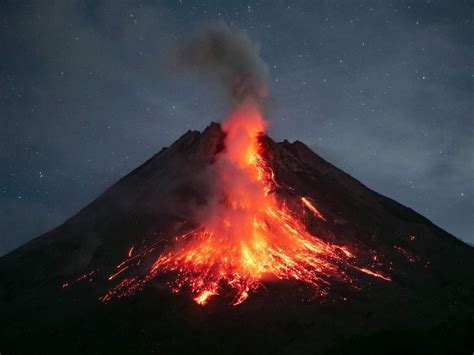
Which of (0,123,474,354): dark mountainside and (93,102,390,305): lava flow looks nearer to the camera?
(0,123,474,354): dark mountainside

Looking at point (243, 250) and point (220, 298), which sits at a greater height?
point (243, 250)

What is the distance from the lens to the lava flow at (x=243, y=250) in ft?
153

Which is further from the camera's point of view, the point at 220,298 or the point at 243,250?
the point at 243,250

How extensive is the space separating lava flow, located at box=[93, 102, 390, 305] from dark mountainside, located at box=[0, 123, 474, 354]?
194cm

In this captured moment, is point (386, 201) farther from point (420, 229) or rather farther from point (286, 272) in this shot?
point (286, 272)

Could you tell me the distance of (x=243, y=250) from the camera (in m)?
53.7

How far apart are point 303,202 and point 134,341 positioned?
38.2m

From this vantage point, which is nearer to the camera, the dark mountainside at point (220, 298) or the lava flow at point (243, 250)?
the dark mountainside at point (220, 298)

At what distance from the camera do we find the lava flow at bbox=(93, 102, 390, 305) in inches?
1832

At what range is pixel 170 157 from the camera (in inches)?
3334

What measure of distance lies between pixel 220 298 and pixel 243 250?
446 inches

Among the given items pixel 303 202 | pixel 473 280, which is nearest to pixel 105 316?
pixel 303 202

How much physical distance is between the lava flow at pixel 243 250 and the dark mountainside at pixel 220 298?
6.38 feet

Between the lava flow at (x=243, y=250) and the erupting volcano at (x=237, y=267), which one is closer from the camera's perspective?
the erupting volcano at (x=237, y=267)
